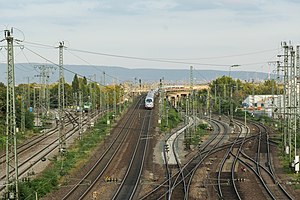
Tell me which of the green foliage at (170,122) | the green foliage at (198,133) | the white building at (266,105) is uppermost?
the white building at (266,105)

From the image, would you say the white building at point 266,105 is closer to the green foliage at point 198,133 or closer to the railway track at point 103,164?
the green foliage at point 198,133

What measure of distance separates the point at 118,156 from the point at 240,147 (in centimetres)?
989

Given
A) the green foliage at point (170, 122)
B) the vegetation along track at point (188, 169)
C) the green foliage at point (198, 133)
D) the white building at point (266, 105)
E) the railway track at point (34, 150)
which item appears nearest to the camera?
the vegetation along track at point (188, 169)

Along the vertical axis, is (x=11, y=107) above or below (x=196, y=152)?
above

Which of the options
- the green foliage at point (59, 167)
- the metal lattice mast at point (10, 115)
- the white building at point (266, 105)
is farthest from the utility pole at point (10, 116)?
the white building at point (266, 105)

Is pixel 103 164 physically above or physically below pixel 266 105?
below

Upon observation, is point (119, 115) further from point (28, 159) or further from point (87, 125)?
point (28, 159)

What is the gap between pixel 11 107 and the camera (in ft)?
65.8

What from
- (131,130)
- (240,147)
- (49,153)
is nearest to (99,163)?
(49,153)

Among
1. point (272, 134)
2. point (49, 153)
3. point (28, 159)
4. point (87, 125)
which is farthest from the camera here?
point (87, 125)

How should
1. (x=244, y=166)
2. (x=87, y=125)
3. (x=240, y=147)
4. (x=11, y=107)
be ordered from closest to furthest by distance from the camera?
1. (x=11, y=107)
2. (x=244, y=166)
3. (x=240, y=147)
4. (x=87, y=125)

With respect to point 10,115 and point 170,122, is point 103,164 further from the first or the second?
point 170,122

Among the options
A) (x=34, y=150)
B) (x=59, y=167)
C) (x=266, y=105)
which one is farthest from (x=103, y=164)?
(x=266, y=105)

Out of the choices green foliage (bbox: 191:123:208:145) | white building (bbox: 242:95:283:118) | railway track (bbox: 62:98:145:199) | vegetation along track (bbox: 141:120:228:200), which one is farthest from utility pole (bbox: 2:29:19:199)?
white building (bbox: 242:95:283:118)
